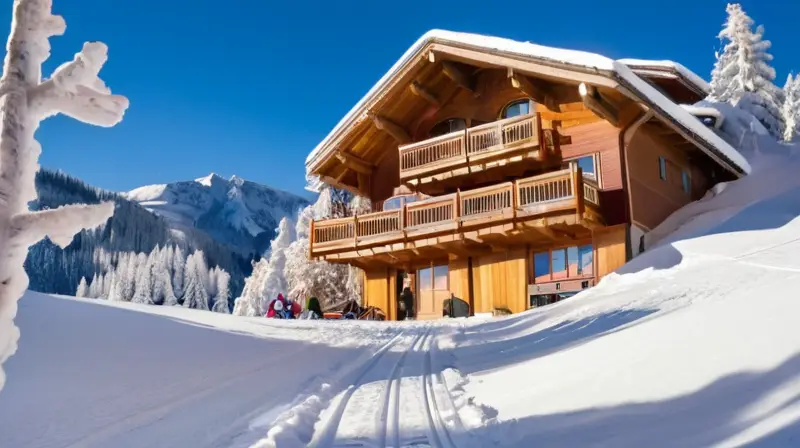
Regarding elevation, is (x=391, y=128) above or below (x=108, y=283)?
below

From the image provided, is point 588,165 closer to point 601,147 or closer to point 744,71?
point 601,147

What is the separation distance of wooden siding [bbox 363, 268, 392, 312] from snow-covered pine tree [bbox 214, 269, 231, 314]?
188 ft

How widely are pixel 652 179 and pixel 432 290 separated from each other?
849 centimetres

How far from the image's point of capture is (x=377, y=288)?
2589 cm

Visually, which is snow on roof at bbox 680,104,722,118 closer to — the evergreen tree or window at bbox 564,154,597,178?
window at bbox 564,154,597,178

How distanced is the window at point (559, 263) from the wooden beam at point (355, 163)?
9.34 meters

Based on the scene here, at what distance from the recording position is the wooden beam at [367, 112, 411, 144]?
2470 cm

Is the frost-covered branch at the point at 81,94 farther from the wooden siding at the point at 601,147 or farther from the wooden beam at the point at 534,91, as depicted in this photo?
the wooden beam at the point at 534,91

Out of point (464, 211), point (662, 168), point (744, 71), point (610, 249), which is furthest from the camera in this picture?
point (744, 71)

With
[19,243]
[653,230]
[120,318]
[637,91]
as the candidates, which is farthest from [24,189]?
[653,230]

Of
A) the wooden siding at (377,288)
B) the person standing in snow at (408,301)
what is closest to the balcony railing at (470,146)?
the person standing in snow at (408,301)

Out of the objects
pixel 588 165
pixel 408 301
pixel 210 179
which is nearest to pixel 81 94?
pixel 588 165

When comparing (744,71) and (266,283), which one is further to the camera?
(266,283)

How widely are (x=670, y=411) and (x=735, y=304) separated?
155 inches
